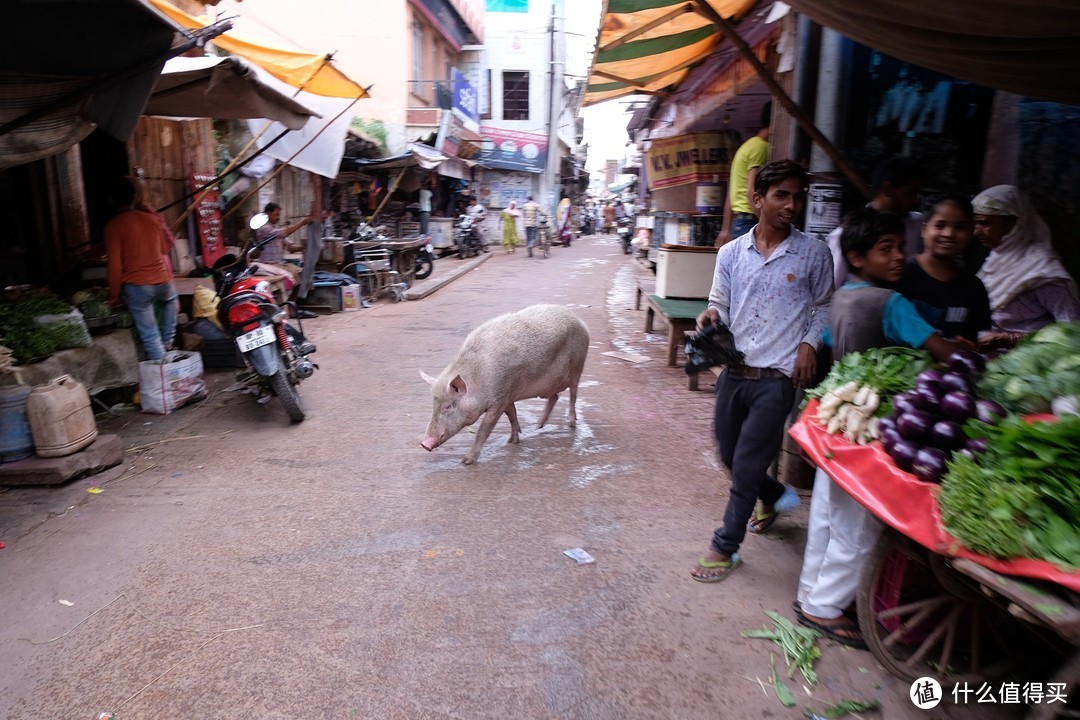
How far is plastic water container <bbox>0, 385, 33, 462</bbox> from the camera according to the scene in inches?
175

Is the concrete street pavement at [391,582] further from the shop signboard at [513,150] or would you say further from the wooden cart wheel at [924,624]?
the shop signboard at [513,150]

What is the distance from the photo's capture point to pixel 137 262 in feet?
19.5

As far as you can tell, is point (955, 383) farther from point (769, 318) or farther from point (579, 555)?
point (579, 555)

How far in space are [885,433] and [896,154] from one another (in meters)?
3.36

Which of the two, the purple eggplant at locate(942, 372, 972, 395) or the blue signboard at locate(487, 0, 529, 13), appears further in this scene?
the blue signboard at locate(487, 0, 529, 13)

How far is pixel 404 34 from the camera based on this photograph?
19.9m

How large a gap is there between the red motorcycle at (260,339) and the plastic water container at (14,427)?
5.05 ft

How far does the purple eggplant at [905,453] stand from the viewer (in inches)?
91.1

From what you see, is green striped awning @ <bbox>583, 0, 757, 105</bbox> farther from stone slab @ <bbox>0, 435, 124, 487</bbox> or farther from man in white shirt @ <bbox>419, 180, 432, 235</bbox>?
man in white shirt @ <bbox>419, 180, 432, 235</bbox>

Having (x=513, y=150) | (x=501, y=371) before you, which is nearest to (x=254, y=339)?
(x=501, y=371)

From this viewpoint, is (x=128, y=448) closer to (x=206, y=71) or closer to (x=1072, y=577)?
(x=206, y=71)

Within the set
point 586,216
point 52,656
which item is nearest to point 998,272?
point 52,656

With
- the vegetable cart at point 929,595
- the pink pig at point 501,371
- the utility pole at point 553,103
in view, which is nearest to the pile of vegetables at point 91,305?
the pink pig at point 501,371

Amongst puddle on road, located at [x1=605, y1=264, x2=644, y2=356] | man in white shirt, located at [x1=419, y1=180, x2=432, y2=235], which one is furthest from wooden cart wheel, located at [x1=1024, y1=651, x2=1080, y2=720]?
man in white shirt, located at [x1=419, y1=180, x2=432, y2=235]
